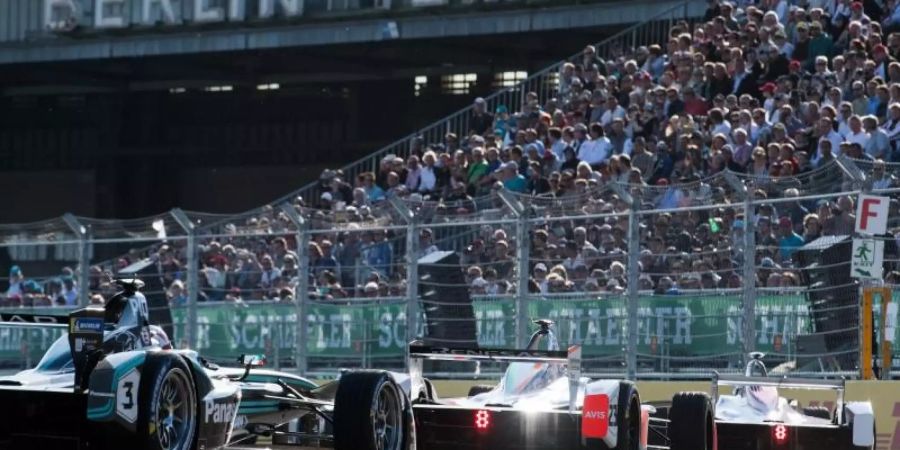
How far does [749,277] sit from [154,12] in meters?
15.7

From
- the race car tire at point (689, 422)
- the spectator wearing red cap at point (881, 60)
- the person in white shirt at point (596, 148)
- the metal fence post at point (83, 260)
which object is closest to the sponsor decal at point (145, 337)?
the race car tire at point (689, 422)

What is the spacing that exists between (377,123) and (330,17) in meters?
3.43

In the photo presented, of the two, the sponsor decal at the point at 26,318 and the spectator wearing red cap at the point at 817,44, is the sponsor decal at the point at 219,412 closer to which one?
the sponsor decal at the point at 26,318

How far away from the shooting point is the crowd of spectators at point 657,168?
15602mm

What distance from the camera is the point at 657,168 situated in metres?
19.1

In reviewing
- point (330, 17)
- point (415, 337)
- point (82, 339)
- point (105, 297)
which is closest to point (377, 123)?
point (330, 17)

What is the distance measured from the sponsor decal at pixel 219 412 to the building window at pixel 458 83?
20.0m

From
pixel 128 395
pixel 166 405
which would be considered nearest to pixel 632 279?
pixel 166 405

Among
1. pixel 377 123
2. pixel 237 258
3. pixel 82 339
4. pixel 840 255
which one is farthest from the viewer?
pixel 377 123

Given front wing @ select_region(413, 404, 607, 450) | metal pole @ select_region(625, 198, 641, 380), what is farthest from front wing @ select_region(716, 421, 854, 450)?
metal pole @ select_region(625, 198, 641, 380)

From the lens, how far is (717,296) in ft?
50.7

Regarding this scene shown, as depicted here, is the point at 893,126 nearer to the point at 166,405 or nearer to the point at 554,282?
the point at 554,282

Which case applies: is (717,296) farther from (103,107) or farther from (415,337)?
(103,107)

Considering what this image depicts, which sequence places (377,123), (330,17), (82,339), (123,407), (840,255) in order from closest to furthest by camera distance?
(123,407)
(82,339)
(840,255)
(330,17)
(377,123)
